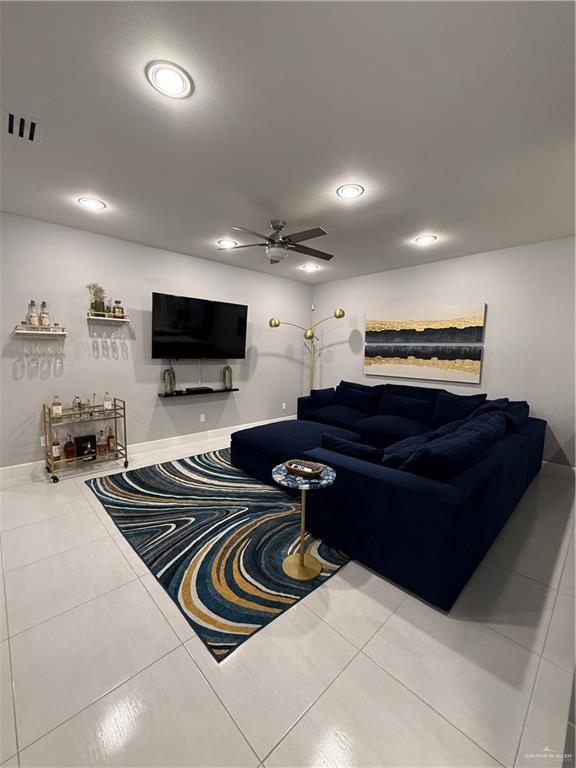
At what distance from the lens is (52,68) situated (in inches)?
59.9

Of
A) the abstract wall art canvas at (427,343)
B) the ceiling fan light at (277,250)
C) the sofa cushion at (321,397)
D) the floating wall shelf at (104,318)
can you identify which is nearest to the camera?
the ceiling fan light at (277,250)

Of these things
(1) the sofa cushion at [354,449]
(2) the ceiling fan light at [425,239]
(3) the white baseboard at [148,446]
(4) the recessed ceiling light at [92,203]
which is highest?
(2) the ceiling fan light at [425,239]

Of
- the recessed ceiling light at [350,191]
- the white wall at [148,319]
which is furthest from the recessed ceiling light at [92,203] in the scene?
the recessed ceiling light at [350,191]

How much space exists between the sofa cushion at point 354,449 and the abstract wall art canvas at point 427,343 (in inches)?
111

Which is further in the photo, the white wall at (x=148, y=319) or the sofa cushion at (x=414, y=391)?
the sofa cushion at (x=414, y=391)

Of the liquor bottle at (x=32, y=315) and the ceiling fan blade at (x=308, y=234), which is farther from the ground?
the ceiling fan blade at (x=308, y=234)

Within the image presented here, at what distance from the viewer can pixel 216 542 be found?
2.39 metres

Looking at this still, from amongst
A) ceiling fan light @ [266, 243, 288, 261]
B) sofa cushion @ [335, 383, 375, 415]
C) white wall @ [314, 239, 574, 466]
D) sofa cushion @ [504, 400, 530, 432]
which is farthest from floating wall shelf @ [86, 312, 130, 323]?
sofa cushion @ [504, 400, 530, 432]

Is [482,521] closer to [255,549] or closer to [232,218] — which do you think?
[255,549]

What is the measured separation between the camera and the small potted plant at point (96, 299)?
145 inches

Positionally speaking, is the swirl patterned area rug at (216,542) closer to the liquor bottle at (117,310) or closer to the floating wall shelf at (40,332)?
the floating wall shelf at (40,332)

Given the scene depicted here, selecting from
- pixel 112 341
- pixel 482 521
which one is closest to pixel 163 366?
pixel 112 341

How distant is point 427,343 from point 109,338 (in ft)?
14.4

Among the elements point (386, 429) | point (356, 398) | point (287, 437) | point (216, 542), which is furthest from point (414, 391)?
point (216, 542)
